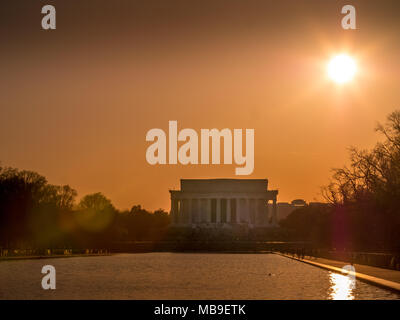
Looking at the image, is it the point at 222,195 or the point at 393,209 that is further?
the point at 222,195

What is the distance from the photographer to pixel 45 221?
3061 inches

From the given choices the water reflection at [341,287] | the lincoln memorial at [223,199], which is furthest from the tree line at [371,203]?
the lincoln memorial at [223,199]

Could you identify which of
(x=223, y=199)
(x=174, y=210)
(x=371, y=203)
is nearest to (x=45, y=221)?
(x=371, y=203)

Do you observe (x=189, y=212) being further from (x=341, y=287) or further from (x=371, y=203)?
(x=341, y=287)

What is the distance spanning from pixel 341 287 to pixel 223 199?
435 feet

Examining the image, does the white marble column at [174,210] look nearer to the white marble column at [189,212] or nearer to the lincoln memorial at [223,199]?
the lincoln memorial at [223,199]

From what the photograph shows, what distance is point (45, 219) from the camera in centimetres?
7775

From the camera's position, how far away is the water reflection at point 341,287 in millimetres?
25431

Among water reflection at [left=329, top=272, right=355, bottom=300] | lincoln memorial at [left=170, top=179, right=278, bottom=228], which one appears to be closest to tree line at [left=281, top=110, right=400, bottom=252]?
water reflection at [left=329, top=272, right=355, bottom=300]

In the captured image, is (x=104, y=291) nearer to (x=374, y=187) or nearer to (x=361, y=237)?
(x=374, y=187)

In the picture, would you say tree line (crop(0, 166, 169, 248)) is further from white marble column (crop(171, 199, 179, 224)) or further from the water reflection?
the water reflection

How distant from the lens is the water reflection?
25.4m
